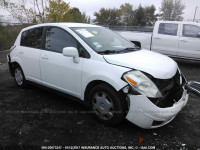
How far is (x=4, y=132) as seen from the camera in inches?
108

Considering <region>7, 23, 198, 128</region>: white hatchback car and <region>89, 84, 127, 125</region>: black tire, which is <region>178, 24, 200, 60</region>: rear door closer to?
<region>7, 23, 198, 128</region>: white hatchback car

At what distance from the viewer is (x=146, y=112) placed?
2.41 metres

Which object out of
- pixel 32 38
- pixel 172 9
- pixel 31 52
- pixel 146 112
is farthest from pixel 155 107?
pixel 172 9

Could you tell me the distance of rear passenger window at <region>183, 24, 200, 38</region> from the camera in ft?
21.8

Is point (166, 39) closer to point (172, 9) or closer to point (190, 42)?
point (190, 42)

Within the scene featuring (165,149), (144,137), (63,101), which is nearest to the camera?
(165,149)

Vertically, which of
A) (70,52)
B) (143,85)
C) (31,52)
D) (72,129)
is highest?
(70,52)

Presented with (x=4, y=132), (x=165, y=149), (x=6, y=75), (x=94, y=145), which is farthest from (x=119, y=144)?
(x=6, y=75)

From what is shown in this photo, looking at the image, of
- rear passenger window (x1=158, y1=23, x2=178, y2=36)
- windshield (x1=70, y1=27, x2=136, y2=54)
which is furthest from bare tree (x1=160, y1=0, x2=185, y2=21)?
windshield (x1=70, y1=27, x2=136, y2=54)

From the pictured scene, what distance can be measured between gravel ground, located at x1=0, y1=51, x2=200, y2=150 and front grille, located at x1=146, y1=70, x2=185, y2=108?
530 mm

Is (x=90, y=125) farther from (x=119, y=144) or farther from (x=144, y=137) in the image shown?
(x=144, y=137)

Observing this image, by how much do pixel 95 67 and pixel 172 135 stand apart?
155 cm

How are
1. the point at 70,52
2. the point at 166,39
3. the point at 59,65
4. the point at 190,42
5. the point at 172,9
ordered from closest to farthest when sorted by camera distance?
the point at 70,52 → the point at 59,65 → the point at 190,42 → the point at 166,39 → the point at 172,9

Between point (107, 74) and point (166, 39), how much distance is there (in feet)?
17.5
